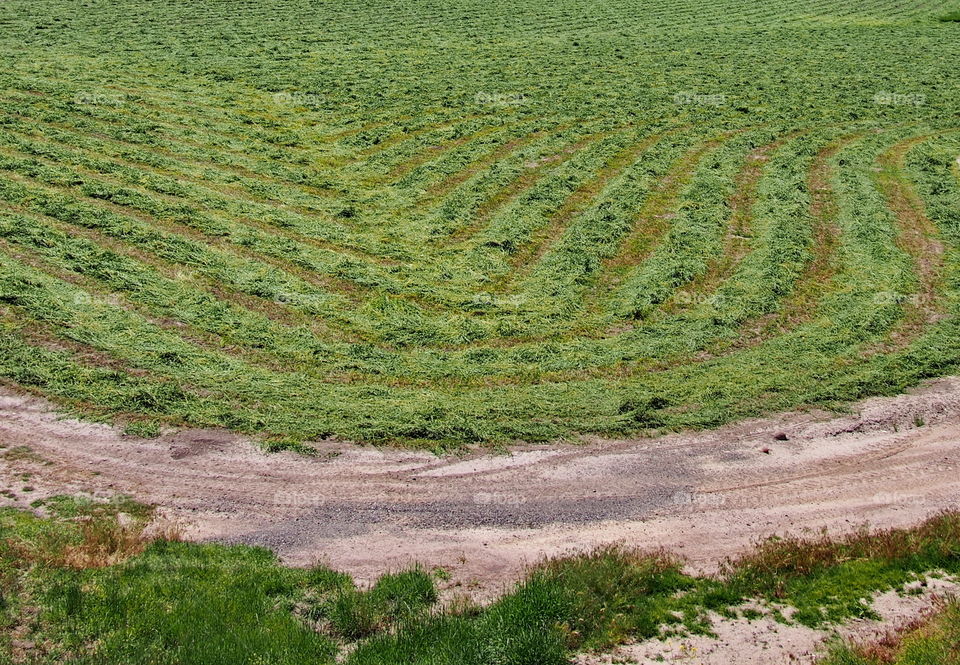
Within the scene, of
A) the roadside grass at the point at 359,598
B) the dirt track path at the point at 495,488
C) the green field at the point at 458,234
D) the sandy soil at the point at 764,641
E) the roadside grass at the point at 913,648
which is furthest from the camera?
the green field at the point at 458,234

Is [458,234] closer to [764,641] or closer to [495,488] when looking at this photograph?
[495,488]

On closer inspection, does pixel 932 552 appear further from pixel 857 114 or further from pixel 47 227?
pixel 857 114

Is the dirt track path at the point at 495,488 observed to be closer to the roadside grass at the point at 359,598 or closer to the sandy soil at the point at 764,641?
the roadside grass at the point at 359,598

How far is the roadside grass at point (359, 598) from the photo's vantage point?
10125 mm

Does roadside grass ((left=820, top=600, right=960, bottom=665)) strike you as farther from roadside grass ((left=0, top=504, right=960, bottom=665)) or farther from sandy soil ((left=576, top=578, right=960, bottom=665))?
roadside grass ((left=0, top=504, right=960, bottom=665))

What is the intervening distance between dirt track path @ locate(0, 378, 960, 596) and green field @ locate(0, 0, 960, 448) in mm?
714

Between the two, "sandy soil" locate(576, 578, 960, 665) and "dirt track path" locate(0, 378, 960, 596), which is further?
"dirt track path" locate(0, 378, 960, 596)

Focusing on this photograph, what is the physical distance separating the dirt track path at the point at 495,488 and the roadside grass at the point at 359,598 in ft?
2.09

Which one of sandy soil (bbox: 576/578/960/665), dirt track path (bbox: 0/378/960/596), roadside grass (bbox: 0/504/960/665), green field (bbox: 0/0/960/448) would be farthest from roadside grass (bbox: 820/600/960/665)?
green field (bbox: 0/0/960/448)

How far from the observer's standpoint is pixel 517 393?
16.7 metres

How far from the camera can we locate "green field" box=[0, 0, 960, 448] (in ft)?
55.0

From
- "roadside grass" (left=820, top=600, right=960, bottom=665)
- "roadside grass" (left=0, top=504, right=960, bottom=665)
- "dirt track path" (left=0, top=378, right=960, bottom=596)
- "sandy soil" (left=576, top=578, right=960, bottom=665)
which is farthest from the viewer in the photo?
"dirt track path" (left=0, top=378, right=960, bottom=596)

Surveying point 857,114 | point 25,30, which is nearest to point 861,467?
point 857,114

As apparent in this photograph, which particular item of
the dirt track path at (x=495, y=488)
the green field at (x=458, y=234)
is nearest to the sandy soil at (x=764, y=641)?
the dirt track path at (x=495, y=488)
